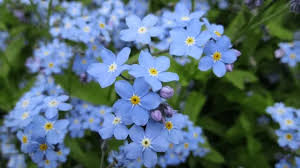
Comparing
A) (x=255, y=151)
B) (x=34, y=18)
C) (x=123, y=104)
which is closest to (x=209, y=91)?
(x=255, y=151)

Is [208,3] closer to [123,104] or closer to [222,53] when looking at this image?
[222,53]

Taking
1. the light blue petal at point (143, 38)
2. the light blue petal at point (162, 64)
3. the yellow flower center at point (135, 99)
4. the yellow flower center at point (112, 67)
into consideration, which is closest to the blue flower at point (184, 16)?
the light blue petal at point (143, 38)

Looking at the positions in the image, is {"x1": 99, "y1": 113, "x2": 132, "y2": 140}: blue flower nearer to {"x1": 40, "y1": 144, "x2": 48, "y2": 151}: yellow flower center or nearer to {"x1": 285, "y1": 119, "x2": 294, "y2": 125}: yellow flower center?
{"x1": 40, "y1": 144, "x2": 48, "y2": 151}: yellow flower center

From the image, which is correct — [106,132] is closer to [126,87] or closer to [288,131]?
[126,87]

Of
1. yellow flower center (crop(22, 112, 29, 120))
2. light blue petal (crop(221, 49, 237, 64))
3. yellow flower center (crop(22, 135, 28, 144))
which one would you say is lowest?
yellow flower center (crop(22, 135, 28, 144))

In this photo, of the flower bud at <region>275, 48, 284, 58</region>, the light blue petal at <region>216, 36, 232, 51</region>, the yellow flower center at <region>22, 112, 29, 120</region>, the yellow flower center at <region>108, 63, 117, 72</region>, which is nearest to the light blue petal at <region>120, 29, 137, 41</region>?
the yellow flower center at <region>108, 63, 117, 72</region>

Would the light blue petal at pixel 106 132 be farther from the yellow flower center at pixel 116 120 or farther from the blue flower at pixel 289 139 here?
the blue flower at pixel 289 139
